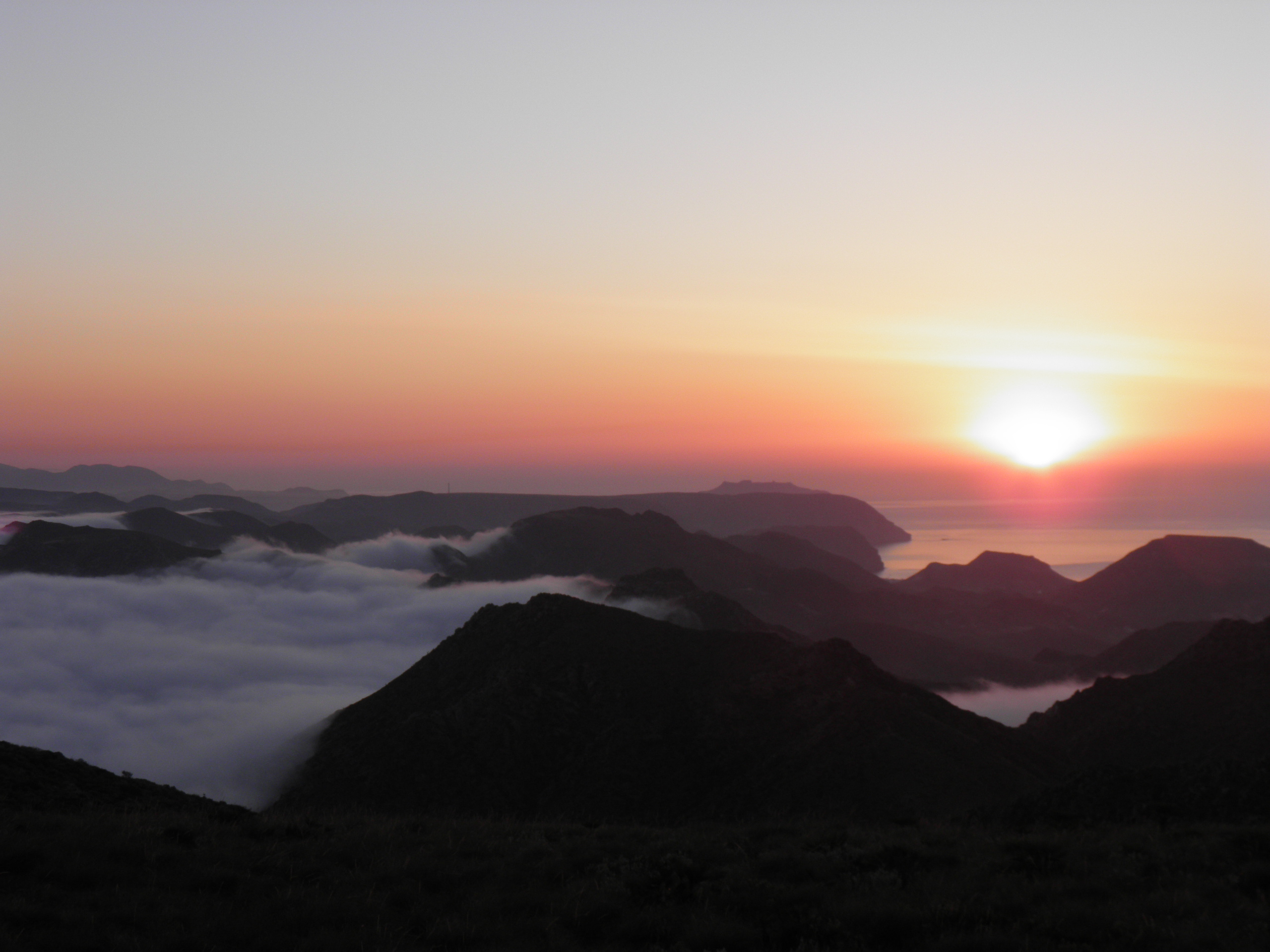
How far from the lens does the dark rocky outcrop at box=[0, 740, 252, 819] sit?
16094 mm

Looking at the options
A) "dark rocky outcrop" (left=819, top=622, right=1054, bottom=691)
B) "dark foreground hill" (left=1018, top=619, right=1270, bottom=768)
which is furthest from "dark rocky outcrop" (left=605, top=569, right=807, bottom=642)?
"dark foreground hill" (left=1018, top=619, right=1270, bottom=768)

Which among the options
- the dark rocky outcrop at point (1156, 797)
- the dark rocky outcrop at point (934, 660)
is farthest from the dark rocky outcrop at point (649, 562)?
the dark rocky outcrop at point (1156, 797)

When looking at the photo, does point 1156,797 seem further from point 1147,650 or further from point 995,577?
point 995,577

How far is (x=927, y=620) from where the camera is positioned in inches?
5389

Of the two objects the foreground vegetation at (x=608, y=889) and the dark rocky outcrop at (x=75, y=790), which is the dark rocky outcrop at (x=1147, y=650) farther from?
the dark rocky outcrop at (x=75, y=790)

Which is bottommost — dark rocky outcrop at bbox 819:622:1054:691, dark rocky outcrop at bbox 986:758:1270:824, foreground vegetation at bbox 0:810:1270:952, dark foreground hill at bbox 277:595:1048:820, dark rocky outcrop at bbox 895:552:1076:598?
dark rocky outcrop at bbox 819:622:1054:691

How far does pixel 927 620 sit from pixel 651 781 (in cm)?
11191

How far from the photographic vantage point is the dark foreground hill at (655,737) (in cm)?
3144

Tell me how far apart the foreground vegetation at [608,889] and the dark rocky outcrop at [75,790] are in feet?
8.51

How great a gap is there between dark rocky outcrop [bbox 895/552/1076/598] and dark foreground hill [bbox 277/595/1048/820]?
147 metres

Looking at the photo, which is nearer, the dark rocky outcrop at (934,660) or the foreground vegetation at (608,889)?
the foreground vegetation at (608,889)

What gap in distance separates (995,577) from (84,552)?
6980 inches

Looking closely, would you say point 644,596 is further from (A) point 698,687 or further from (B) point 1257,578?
(B) point 1257,578

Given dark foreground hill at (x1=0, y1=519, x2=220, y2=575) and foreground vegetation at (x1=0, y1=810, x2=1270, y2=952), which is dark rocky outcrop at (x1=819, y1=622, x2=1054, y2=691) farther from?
dark foreground hill at (x1=0, y1=519, x2=220, y2=575)
